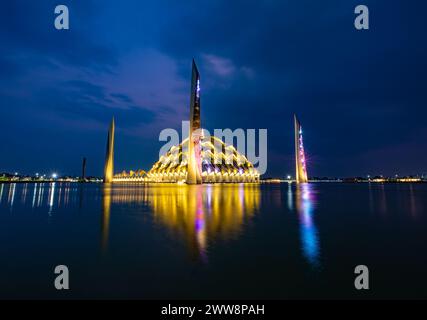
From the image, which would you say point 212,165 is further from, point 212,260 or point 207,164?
point 212,260

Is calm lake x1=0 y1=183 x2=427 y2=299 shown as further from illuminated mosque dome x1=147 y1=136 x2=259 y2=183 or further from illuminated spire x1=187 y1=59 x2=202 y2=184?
illuminated mosque dome x1=147 y1=136 x2=259 y2=183

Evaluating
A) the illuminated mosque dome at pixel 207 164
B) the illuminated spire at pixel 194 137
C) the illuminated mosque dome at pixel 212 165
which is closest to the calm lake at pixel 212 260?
the illuminated spire at pixel 194 137

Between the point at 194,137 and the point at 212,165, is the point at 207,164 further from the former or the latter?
the point at 194,137

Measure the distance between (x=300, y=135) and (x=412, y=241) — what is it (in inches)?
3873

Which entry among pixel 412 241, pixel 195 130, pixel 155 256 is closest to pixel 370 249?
pixel 412 241

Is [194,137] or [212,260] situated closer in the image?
[212,260]

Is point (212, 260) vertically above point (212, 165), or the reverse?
point (212, 165)

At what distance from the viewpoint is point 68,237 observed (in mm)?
9953

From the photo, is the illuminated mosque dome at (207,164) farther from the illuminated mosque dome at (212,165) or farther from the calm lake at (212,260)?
the calm lake at (212,260)

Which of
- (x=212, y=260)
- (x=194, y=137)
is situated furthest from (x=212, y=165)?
(x=212, y=260)

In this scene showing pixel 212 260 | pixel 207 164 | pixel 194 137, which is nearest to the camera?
pixel 212 260

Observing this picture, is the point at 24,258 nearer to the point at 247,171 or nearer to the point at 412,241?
the point at 412,241

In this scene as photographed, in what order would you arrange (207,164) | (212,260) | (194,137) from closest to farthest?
1. (212,260)
2. (194,137)
3. (207,164)

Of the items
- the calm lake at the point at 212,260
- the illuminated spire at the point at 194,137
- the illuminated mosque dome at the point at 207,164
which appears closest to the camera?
the calm lake at the point at 212,260
